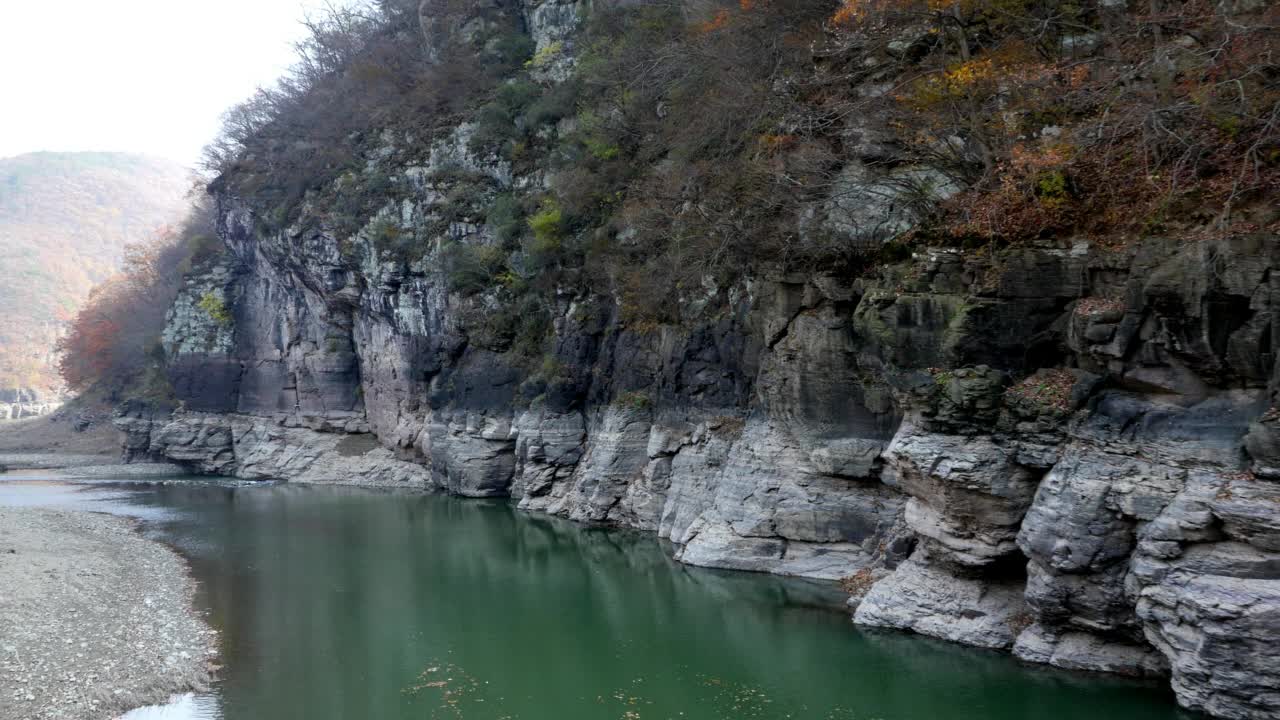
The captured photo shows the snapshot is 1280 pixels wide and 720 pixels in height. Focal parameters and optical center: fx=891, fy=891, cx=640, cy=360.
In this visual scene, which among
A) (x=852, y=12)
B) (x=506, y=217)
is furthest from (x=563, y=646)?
(x=506, y=217)

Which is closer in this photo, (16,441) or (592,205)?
(592,205)

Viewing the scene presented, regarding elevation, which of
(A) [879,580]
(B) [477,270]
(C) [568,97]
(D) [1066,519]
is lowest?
(A) [879,580]

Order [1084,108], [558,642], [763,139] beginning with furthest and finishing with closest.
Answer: [763,139], [558,642], [1084,108]

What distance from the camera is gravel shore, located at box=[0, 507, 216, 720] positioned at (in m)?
13.2

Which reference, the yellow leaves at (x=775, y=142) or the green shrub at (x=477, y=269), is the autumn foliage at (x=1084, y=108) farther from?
the green shrub at (x=477, y=269)

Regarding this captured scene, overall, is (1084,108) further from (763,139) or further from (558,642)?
(558,642)

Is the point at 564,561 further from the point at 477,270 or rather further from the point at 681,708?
the point at 477,270

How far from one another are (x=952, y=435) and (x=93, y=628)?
1604 centimetres

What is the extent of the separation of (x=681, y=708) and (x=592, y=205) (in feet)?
70.9

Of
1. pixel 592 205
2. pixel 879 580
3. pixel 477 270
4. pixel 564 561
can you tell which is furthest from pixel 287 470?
pixel 879 580

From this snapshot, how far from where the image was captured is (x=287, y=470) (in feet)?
145

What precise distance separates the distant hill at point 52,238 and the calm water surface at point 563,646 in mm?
89601

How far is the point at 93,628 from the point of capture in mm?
16734

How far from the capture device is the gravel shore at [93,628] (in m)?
13.2
